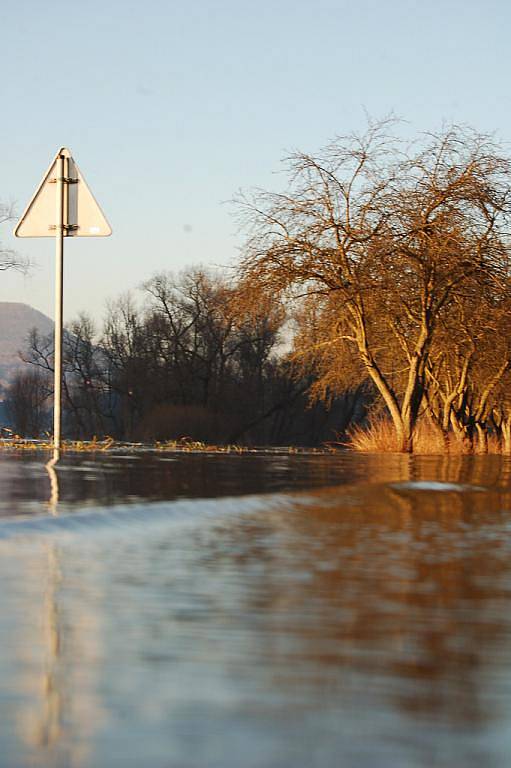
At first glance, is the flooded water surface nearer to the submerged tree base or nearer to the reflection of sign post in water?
the reflection of sign post in water

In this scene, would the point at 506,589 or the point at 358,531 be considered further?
the point at 358,531

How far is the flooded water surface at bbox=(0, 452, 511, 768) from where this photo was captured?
7.98ft

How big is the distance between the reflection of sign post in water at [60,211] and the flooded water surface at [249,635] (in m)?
6.80

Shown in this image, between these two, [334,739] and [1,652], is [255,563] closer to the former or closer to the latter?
[1,652]

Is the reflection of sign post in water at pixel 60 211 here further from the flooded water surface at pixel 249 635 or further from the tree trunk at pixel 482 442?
the tree trunk at pixel 482 442

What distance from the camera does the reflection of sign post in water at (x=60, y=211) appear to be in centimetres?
1380

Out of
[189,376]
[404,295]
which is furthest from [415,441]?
[189,376]

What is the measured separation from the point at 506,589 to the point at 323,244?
2097 centimetres

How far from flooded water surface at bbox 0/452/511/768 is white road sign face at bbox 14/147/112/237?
22.8 ft

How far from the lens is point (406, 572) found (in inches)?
193

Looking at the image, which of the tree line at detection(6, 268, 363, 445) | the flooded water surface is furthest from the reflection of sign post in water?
the tree line at detection(6, 268, 363, 445)

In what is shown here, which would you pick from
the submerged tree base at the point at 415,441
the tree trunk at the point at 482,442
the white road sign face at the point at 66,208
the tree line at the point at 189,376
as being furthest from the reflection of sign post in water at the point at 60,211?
the tree line at the point at 189,376

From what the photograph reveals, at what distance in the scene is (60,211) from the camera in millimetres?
13867

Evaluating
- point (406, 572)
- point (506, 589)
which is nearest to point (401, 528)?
point (406, 572)
